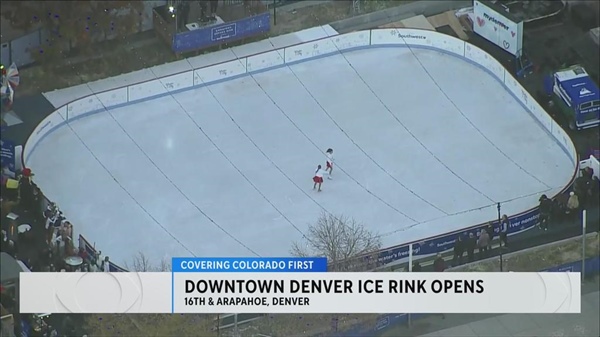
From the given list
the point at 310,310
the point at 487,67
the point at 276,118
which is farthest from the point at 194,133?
the point at 310,310

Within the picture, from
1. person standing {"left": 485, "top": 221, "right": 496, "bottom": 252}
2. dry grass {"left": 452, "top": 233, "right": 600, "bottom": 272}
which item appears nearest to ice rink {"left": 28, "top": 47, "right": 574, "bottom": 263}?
person standing {"left": 485, "top": 221, "right": 496, "bottom": 252}

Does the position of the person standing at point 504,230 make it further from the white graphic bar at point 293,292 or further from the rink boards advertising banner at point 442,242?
the white graphic bar at point 293,292

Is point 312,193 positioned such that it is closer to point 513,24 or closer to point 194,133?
point 194,133

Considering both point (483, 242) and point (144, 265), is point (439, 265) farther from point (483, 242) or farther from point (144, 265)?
point (144, 265)

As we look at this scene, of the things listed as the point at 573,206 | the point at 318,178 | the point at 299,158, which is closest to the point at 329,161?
the point at 318,178

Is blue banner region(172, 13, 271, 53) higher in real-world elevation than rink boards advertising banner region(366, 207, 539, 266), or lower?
higher

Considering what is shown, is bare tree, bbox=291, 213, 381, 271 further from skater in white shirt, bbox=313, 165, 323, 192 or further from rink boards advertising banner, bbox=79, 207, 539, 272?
skater in white shirt, bbox=313, 165, 323, 192
